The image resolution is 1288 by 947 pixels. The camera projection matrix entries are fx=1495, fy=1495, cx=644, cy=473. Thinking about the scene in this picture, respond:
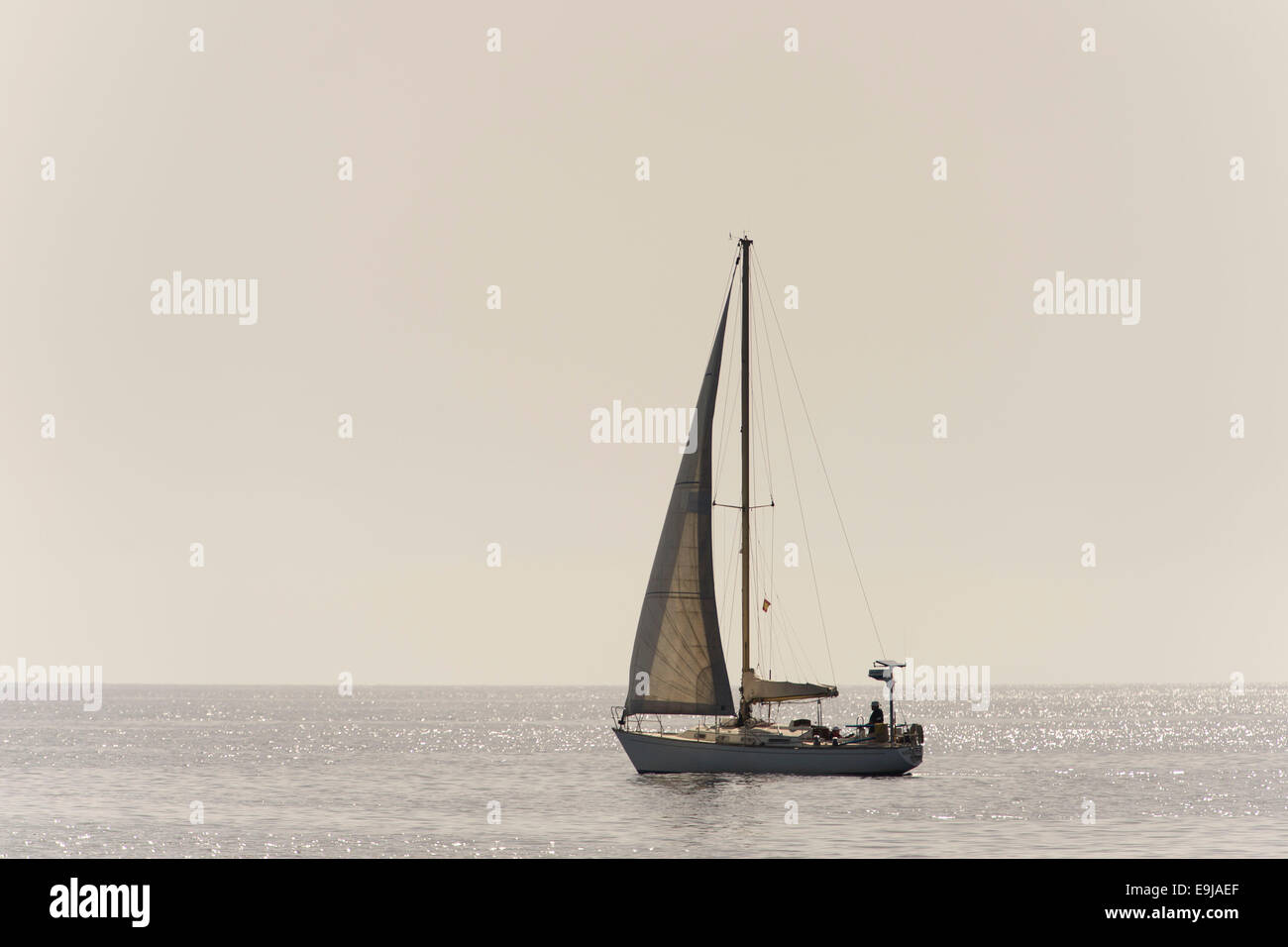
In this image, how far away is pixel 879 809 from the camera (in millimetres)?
48875

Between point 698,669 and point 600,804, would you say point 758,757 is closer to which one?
point 698,669

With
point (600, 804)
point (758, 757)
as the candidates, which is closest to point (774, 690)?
point (758, 757)

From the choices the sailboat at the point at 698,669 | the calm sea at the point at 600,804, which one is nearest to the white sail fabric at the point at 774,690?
the sailboat at the point at 698,669

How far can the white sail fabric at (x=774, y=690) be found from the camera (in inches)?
2168

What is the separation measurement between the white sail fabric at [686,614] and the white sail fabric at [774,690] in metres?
1.00

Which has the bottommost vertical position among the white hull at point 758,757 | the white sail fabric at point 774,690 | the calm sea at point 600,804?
the calm sea at point 600,804

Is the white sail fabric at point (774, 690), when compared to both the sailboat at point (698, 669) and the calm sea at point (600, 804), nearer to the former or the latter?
the sailboat at point (698, 669)

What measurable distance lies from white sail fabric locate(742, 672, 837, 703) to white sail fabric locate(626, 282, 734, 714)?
1.00 meters

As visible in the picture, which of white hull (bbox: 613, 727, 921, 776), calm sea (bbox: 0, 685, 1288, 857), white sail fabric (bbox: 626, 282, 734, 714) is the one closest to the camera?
calm sea (bbox: 0, 685, 1288, 857)

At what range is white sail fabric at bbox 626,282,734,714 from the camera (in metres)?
55.0

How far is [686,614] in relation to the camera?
55125mm

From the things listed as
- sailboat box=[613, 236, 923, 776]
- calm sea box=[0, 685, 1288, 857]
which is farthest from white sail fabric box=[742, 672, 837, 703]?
calm sea box=[0, 685, 1288, 857]

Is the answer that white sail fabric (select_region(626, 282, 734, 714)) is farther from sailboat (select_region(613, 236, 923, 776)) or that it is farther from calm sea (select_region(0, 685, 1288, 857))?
calm sea (select_region(0, 685, 1288, 857))
